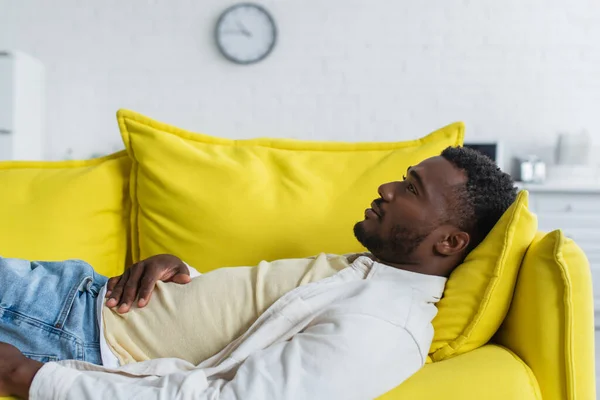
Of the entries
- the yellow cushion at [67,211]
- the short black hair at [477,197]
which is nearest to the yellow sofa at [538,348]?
the short black hair at [477,197]

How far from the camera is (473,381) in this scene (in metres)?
0.94

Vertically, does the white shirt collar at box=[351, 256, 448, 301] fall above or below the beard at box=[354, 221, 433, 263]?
below

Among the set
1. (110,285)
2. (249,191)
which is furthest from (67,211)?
(249,191)

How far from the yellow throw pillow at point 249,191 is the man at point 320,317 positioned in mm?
180

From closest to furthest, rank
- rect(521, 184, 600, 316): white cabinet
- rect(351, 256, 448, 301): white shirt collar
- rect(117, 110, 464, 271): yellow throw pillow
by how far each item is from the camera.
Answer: rect(351, 256, 448, 301): white shirt collar < rect(117, 110, 464, 271): yellow throw pillow < rect(521, 184, 600, 316): white cabinet

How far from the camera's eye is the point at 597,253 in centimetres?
288

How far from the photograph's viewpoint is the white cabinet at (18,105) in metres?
3.04

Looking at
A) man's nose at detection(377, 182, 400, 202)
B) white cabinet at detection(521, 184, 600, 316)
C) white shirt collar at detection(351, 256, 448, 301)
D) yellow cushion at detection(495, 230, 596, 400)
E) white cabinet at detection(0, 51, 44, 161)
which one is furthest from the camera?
white cabinet at detection(0, 51, 44, 161)

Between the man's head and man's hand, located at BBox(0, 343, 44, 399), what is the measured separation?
65cm

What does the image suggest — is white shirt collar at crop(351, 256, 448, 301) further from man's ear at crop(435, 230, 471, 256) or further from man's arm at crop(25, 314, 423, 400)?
man's arm at crop(25, 314, 423, 400)

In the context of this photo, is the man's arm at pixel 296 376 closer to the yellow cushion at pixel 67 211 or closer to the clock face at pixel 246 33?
the yellow cushion at pixel 67 211

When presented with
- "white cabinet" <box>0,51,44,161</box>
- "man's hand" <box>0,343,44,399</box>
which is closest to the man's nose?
"man's hand" <box>0,343,44,399</box>

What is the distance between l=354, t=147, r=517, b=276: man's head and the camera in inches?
45.6

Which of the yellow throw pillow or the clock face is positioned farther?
the clock face
